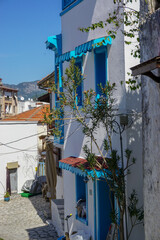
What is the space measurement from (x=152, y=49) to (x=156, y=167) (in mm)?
1820

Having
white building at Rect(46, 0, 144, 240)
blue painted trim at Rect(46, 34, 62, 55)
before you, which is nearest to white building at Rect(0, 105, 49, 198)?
blue painted trim at Rect(46, 34, 62, 55)

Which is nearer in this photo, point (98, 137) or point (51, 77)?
point (98, 137)

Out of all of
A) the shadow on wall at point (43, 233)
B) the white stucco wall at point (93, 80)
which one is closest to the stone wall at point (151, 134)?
the white stucco wall at point (93, 80)

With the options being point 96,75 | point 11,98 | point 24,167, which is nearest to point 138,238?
point 96,75

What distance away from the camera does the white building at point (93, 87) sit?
770cm

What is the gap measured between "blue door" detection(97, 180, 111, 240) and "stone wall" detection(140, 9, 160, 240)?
12.9ft

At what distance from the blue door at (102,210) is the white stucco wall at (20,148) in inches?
545

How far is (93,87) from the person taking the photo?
8922 millimetres

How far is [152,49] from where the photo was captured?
16.5 ft

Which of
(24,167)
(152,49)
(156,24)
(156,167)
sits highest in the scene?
(156,24)

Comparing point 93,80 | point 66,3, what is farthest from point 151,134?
point 66,3

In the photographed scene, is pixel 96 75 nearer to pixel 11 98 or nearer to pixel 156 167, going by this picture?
pixel 156 167

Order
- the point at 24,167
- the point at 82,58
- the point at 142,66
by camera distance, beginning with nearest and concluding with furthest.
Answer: the point at 142,66
the point at 82,58
the point at 24,167

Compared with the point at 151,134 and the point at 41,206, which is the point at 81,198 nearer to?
the point at 151,134
